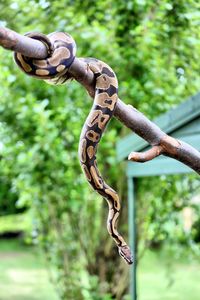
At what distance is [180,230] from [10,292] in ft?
10.1

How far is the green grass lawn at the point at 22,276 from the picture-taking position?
6953 mm

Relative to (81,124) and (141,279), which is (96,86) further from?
(141,279)

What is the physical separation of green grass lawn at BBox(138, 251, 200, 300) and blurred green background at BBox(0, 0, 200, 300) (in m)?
1.05

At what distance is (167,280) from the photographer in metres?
7.82

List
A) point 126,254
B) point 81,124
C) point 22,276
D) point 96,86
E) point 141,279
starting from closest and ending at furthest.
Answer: point 96,86 < point 126,254 < point 81,124 < point 141,279 < point 22,276

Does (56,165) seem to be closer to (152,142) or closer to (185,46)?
(185,46)

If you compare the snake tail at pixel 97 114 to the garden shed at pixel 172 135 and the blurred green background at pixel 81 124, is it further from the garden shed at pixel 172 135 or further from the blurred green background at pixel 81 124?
the blurred green background at pixel 81 124

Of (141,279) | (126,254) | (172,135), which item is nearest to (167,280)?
(141,279)

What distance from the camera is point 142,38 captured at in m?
3.99

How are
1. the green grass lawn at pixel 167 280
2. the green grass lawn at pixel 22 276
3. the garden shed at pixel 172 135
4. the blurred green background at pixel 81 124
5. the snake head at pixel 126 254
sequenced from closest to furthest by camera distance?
the snake head at pixel 126 254 → the garden shed at pixel 172 135 → the blurred green background at pixel 81 124 → the green grass lawn at pixel 167 280 → the green grass lawn at pixel 22 276

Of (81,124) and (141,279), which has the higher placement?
(81,124)

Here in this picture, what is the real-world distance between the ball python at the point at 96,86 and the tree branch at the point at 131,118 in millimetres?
22

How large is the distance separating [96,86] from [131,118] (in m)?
0.14

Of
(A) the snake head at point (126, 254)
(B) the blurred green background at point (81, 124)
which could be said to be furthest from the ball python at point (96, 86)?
(B) the blurred green background at point (81, 124)
